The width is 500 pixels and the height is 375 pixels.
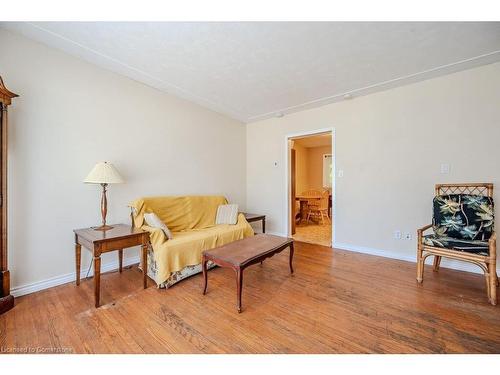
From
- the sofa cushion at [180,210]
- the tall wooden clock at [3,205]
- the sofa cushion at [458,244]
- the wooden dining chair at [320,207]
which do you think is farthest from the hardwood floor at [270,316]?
the wooden dining chair at [320,207]

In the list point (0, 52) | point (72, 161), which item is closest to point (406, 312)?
point (72, 161)

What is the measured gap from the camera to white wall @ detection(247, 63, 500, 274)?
2445 mm

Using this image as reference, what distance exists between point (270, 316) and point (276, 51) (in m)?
2.42

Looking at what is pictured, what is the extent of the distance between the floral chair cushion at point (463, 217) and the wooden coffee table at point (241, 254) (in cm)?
174

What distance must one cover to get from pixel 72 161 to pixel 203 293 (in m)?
1.93

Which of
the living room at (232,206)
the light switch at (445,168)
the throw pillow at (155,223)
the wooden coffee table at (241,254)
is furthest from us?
the light switch at (445,168)

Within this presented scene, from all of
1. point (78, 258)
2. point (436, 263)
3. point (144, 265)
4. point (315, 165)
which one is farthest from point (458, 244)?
point (315, 165)

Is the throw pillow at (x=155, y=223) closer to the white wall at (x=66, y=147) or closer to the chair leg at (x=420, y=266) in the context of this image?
the white wall at (x=66, y=147)

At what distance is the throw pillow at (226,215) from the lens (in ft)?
11.0

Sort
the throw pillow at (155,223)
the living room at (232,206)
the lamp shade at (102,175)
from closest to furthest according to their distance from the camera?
the living room at (232,206) → the lamp shade at (102,175) → the throw pillow at (155,223)

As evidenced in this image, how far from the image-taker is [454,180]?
8.54ft

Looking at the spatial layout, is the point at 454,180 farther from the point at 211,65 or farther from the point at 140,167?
the point at 140,167

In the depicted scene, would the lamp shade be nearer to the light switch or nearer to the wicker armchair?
the wicker armchair

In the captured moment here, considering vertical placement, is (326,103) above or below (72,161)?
above
